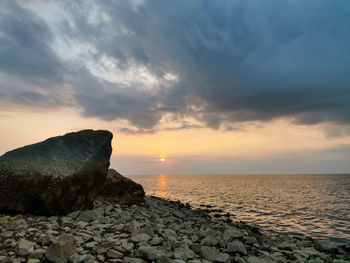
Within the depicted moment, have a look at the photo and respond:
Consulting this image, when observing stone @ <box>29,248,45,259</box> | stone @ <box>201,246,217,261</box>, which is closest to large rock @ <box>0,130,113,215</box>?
stone @ <box>29,248,45,259</box>

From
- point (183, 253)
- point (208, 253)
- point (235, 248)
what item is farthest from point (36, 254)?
point (235, 248)

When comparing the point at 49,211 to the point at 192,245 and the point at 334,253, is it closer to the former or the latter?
the point at 192,245

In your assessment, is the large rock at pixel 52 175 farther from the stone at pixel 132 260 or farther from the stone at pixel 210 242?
the stone at pixel 210 242

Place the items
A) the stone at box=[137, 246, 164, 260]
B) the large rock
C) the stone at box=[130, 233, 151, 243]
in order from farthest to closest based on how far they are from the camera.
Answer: the large rock → the stone at box=[130, 233, 151, 243] → the stone at box=[137, 246, 164, 260]

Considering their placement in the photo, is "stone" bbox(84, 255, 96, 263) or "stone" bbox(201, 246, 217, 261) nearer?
"stone" bbox(84, 255, 96, 263)

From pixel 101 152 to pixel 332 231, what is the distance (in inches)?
732

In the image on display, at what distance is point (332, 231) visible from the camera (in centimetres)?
1762

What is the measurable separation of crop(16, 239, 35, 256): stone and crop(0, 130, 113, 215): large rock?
9.54ft

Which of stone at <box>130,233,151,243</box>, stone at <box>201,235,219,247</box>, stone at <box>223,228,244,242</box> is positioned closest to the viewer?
stone at <box>130,233,151,243</box>

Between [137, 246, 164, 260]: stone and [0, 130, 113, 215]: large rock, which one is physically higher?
[0, 130, 113, 215]: large rock

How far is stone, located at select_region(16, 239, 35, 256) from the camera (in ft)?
19.4

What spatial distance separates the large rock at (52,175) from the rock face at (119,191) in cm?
217

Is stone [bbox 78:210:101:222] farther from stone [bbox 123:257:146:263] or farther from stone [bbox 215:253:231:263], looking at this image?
stone [bbox 215:253:231:263]

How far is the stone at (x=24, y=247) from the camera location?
19.4 feet
